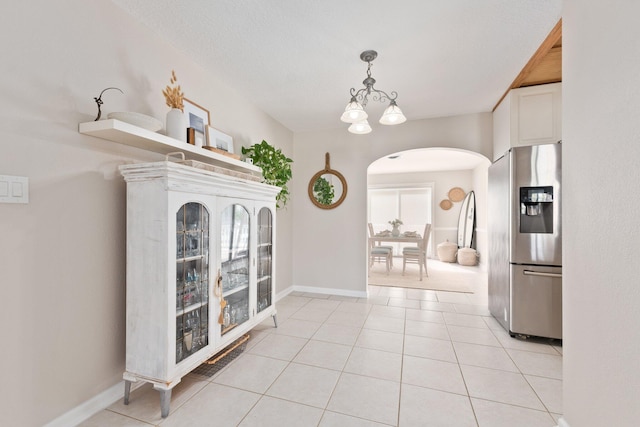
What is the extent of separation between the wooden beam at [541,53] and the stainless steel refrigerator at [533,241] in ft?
2.36

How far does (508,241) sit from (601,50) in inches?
74.8

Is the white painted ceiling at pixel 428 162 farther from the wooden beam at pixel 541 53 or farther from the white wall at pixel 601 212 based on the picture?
the white wall at pixel 601 212

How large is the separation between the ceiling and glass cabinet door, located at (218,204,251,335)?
131 centimetres

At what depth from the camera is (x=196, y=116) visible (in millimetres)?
2400

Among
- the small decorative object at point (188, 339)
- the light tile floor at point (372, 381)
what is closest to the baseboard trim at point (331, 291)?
the light tile floor at point (372, 381)

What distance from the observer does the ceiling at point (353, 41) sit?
1800 millimetres

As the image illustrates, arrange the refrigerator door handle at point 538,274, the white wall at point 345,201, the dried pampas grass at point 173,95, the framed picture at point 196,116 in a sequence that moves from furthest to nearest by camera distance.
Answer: the white wall at point 345,201 < the refrigerator door handle at point 538,274 < the framed picture at point 196,116 < the dried pampas grass at point 173,95

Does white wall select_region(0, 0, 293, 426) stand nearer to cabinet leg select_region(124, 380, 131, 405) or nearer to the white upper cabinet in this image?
cabinet leg select_region(124, 380, 131, 405)

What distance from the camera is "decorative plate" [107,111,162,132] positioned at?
160 cm

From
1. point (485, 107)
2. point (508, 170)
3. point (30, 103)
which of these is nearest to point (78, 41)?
point (30, 103)

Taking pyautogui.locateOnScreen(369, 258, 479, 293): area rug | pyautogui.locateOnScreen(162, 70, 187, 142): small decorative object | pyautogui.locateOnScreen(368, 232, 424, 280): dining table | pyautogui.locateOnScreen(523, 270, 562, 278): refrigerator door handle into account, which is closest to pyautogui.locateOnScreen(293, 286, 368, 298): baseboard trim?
pyautogui.locateOnScreen(369, 258, 479, 293): area rug

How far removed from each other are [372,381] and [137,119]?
90.5 inches

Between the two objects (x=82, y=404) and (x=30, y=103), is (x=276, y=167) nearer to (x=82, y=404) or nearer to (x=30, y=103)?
(x=30, y=103)

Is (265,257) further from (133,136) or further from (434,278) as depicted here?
(434,278)
